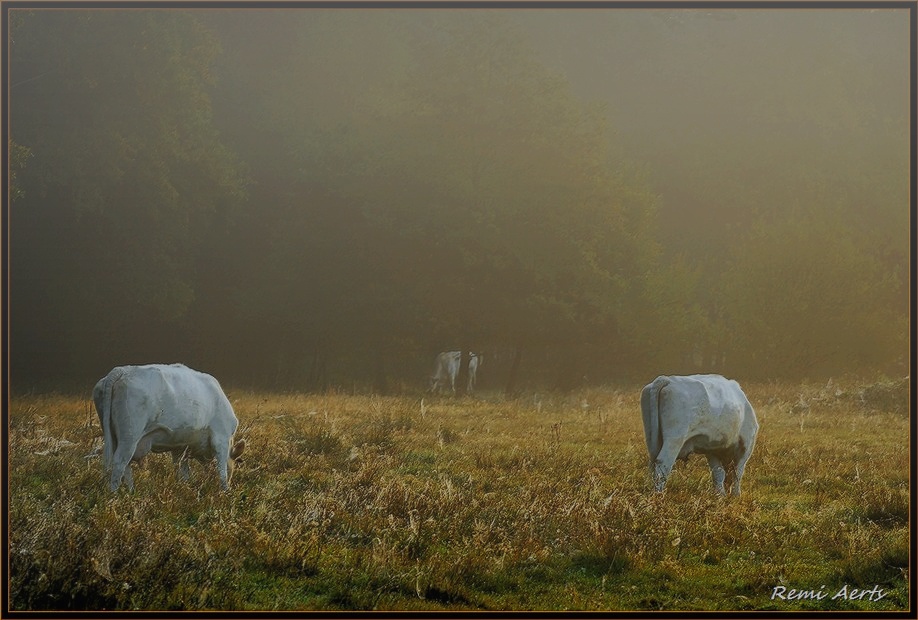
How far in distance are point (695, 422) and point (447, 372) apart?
7.15 m

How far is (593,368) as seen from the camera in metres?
17.2

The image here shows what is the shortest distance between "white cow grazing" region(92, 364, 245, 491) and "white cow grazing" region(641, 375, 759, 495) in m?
4.06

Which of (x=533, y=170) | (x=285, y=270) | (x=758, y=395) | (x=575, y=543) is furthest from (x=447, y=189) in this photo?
(x=575, y=543)

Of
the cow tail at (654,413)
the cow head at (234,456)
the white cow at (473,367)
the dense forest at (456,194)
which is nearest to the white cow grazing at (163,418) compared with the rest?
the cow head at (234,456)

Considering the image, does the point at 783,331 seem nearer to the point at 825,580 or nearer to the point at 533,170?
the point at 533,170

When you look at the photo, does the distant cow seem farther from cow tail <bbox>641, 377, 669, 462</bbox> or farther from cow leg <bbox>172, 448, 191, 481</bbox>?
cow leg <bbox>172, 448, 191, 481</bbox>

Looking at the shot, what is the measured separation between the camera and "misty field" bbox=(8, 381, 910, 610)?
7.56m

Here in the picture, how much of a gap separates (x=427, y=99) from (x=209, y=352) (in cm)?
489

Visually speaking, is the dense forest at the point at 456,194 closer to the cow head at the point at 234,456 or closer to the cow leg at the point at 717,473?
the cow head at the point at 234,456

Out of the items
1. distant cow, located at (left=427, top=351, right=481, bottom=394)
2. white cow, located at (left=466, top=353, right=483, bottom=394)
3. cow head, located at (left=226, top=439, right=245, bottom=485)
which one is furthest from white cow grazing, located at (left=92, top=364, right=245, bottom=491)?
white cow, located at (left=466, top=353, right=483, bottom=394)
